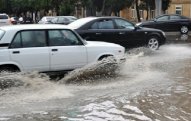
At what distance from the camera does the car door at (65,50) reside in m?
11.1

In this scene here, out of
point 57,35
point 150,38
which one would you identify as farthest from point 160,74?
point 150,38

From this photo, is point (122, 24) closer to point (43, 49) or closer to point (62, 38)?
point (62, 38)

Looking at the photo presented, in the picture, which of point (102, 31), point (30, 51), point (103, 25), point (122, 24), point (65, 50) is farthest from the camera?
point (122, 24)

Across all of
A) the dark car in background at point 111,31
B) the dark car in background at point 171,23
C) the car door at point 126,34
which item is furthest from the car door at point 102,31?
the dark car in background at point 171,23

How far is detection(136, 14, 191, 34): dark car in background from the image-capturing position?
28.5 meters

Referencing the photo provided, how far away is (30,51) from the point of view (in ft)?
35.1

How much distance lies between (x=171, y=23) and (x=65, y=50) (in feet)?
61.0

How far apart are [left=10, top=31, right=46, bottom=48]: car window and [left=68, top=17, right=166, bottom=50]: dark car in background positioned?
16.9ft

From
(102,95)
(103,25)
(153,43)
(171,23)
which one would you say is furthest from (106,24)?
(171,23)

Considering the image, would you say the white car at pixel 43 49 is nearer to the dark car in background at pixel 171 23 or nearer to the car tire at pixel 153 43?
the car tire at pixel 153 43

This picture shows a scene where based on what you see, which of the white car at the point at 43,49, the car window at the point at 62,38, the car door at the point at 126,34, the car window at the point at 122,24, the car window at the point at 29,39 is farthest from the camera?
the car window at the point at 122,24

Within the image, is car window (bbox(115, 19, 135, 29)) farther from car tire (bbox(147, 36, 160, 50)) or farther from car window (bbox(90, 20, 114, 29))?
car tire (bbox(147, 36, 160, 50))

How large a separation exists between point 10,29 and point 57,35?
115cm

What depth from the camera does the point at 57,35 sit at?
37.0 ft
